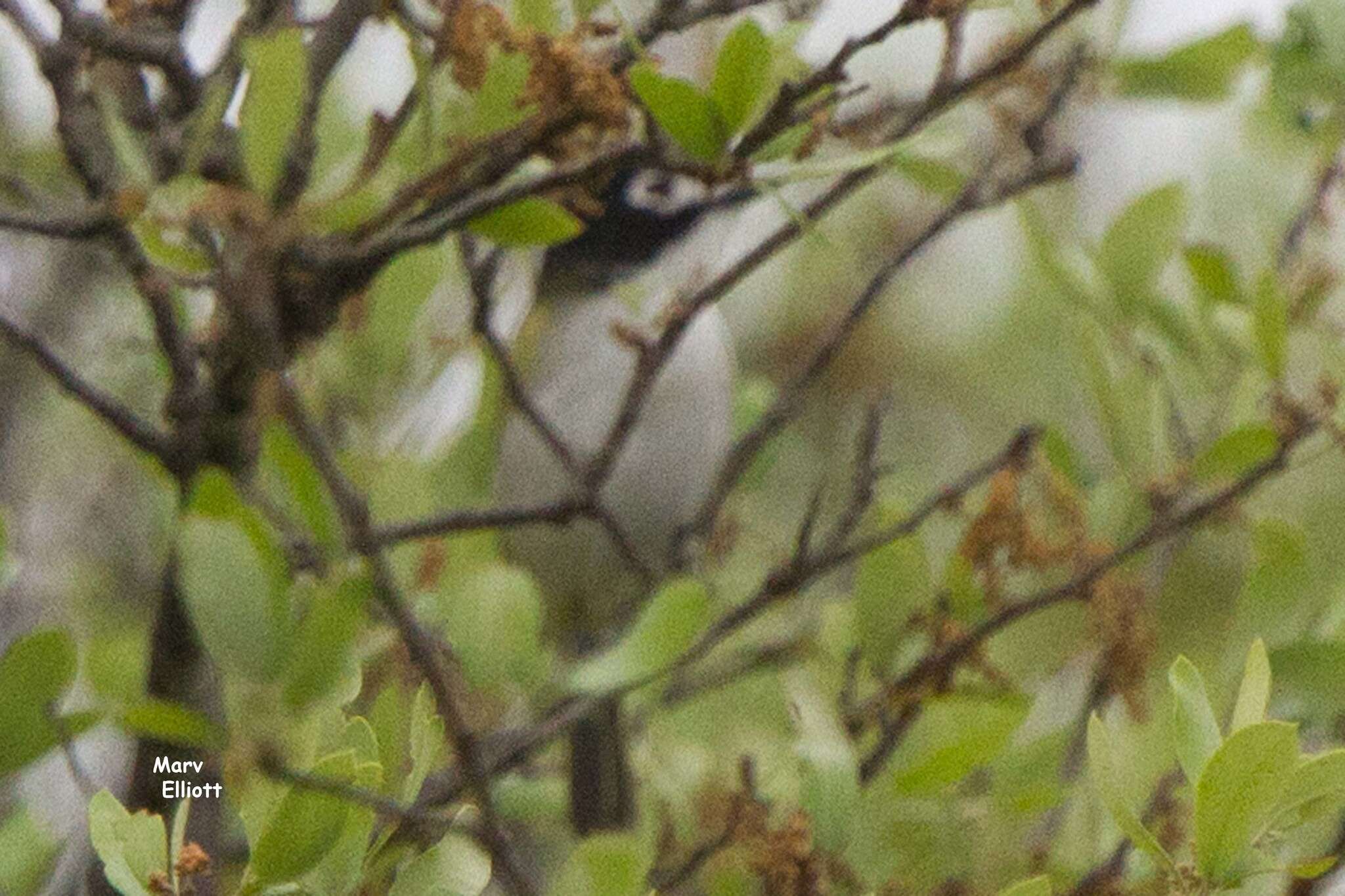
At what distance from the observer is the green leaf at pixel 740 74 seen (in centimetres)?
98

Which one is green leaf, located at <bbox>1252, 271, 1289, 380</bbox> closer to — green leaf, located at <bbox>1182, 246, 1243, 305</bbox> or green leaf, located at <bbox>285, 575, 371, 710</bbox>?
green leaf, located at <bbox>1182, 246, 1243, 305</bbox>

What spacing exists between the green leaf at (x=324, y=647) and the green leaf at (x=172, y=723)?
85 mm

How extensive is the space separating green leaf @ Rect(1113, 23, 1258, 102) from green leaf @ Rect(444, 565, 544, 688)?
65cm

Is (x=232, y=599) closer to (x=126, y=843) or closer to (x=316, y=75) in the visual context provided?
(x=126, y=843)

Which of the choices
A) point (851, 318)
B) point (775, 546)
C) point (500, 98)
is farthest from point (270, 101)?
→ point (775, 546)

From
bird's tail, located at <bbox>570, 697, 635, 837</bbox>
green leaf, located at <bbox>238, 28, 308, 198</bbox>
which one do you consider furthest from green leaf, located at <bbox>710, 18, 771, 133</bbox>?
bird's tail, located at <bbox>570, 697, 635, 837</bbox>

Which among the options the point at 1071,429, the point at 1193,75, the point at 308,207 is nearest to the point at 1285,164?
the point at 1193,75

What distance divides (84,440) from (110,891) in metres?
1.25

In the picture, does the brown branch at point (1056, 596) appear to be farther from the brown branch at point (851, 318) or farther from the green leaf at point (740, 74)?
the green leaf at point (740, 74)

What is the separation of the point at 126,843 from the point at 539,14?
1.78 feet

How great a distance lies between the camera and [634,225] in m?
2.21

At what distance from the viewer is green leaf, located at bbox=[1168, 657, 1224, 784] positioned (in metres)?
0.85

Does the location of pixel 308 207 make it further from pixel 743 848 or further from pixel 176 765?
pixel 743 848

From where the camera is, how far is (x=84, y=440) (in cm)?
225
